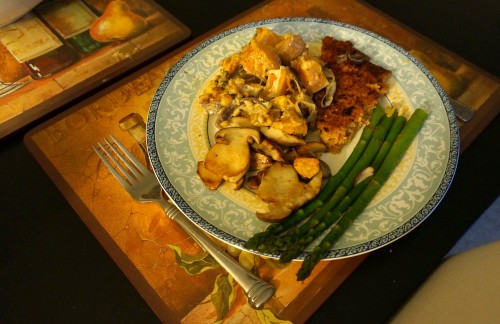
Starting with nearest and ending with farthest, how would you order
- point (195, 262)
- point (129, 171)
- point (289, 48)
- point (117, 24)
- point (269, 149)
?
point (195, 262), point (269, 149), point (129, 171), point (289, 48), point (117, 24)

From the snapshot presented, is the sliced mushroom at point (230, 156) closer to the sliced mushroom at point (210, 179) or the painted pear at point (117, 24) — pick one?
the sliced mushroom at point (210, 179)

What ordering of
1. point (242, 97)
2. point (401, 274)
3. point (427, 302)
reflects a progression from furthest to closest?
point (242, 97)
point (401, 274)
point (427, 302)

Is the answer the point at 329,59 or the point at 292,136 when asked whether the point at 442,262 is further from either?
the point at 329,59

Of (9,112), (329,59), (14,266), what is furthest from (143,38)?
(14,266)

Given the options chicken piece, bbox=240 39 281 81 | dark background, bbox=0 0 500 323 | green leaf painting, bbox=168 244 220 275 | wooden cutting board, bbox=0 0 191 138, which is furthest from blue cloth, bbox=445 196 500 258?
wooden cutting board, bbox=0 0 191 138

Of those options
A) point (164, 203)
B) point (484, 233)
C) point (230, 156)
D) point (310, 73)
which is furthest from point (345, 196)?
point (484, 233)

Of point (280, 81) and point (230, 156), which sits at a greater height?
point (280, 81)

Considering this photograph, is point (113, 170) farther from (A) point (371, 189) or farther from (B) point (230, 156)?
(A) point (371, 189)
